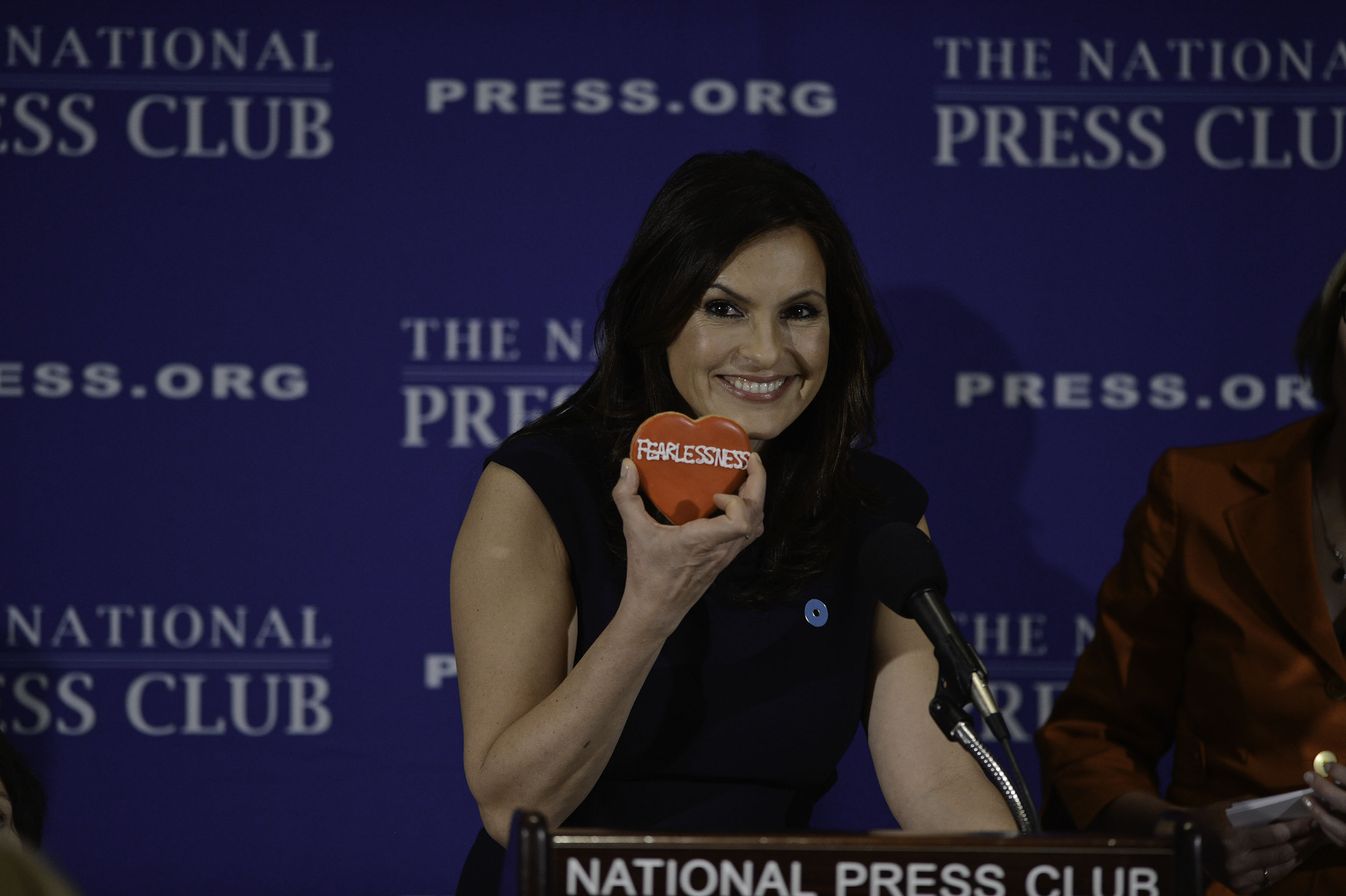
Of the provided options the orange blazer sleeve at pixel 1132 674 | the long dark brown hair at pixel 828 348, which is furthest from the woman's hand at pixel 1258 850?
the long dark brown hair at pixel 828 348

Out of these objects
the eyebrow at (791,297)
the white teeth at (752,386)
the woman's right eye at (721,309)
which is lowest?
the white teeth at (752,386)

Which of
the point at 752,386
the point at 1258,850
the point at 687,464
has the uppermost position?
the point at 752,386

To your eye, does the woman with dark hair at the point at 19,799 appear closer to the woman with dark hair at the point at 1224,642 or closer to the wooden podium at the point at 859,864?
the wooden podium at the point at 859,864

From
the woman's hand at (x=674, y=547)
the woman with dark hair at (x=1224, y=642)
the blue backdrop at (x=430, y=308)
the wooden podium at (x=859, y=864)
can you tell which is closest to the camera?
the wooden podium at (x=859, y=864)

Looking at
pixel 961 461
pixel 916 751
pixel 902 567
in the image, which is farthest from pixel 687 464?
pixel 961 461

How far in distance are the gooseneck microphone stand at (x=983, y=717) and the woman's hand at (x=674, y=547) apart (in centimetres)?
22

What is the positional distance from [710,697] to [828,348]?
44 cm

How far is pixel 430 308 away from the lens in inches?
80.8

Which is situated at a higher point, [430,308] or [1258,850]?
[430,308]

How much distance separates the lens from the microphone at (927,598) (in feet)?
2.92

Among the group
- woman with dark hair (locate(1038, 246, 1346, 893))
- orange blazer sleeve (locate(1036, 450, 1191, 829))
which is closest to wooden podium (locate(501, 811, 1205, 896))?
woman with dark hair (locate(1038, 246, 1346, 893))

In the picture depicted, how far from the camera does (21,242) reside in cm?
202

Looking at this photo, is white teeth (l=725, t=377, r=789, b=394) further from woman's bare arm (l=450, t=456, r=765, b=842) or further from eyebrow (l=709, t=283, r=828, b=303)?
woman's bare arm (l=450, t=456, r=765, b=842)

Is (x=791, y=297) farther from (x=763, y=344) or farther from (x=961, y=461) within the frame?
(x=961, y=461)
